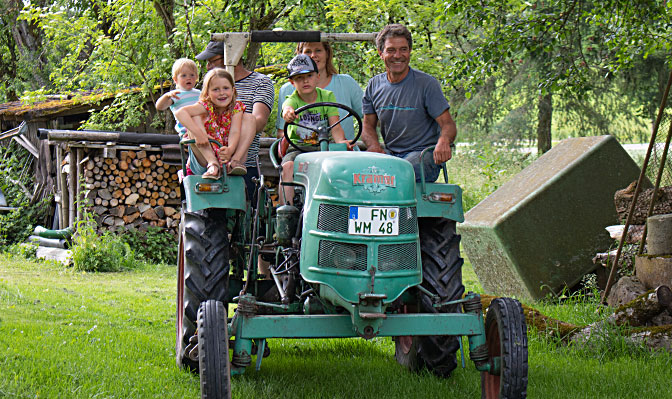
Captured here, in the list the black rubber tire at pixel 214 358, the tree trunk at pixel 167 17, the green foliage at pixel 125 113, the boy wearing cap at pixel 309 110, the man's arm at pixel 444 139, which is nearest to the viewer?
the black rubber tire at pixel 214 358

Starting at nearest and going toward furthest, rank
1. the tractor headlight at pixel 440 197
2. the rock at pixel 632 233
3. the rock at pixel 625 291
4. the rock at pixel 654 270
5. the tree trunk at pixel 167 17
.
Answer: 1. the tractor headlight at pixel 440 197
2. the rock at pixel 654 270
3. the rock at pixel 625 291
4. the rock at pixel 632 233
5. the tree trunk at pixel 167 17

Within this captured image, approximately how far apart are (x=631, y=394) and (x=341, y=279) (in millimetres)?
1864

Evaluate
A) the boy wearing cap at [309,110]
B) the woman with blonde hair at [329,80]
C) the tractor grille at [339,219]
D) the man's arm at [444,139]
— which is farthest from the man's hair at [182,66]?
the tractor grille at [339,219]

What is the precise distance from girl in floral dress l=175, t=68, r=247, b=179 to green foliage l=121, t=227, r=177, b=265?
6397 millimetres

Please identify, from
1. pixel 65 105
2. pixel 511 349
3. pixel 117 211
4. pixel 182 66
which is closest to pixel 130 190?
pixel 117 211

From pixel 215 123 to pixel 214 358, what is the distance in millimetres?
1771

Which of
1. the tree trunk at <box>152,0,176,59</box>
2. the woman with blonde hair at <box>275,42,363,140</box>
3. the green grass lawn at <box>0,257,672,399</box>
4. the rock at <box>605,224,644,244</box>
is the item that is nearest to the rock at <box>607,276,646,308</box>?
the green grass lawn at <box>0,257,672,399</box>

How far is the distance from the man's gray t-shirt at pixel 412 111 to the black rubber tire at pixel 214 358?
6.05 feet

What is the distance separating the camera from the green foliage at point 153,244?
433 inches

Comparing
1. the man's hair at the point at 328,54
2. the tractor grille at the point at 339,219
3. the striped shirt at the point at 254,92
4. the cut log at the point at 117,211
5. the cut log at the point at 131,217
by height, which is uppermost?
the man's hair at the point at 328,54

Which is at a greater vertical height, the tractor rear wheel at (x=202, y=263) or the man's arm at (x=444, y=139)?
the man's arm at (x=444, y=139)

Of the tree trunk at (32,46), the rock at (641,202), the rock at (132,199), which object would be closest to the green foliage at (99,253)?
the rock at (132,199)

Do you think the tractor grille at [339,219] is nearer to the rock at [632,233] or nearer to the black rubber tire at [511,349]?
the black rubber tire at [511,349]

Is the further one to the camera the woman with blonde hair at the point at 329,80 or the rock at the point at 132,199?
the rock at the point at 132,199
